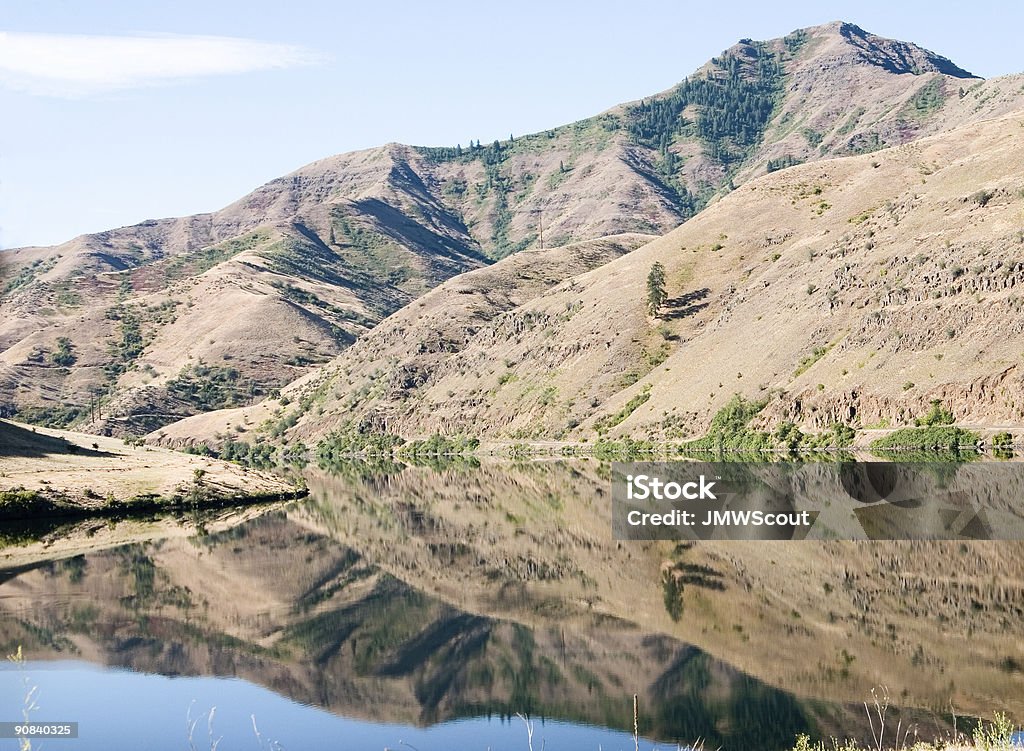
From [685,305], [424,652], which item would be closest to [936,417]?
[685,305]

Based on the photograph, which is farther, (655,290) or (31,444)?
(655,290)

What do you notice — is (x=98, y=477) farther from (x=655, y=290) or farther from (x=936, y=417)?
(x=655, y=290)

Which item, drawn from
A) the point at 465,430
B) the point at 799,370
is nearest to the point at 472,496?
the point at 799,370

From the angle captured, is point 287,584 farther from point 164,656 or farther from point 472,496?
point 472,496

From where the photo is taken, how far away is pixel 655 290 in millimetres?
154125

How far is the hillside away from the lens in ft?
344

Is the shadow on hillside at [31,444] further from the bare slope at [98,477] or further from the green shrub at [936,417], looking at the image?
Result: the green shrub at [936,417]

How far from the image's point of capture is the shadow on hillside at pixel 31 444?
282 ft

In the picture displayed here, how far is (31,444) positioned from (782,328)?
7958 centimetres

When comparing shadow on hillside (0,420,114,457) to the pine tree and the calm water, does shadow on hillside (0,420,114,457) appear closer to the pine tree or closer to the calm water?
the calm water

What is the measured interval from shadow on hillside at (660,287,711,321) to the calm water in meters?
96.3

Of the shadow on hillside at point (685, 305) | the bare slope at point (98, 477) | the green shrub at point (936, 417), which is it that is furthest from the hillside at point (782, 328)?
the bare slope at point (98, 477)

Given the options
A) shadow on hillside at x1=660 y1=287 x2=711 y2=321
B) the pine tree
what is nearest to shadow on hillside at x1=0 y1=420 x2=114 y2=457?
the pine tree

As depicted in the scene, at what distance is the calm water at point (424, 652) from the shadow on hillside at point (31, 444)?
29681 mm
